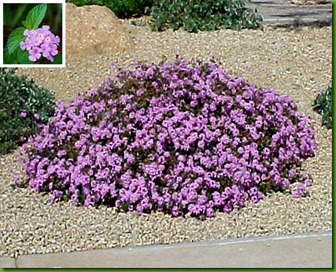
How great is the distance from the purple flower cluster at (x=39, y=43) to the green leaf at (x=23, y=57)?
3 centimetres

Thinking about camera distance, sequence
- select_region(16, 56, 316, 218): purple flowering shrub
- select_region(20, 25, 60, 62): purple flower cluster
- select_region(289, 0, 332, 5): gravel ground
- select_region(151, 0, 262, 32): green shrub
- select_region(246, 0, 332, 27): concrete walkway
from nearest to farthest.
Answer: select_region(16, 56, 316, 218): purple flowering shrub < select_region(20, 25, 60, 62): purple flower cluster < select_region(151, 0, 262, 32): green shrub < select_region(246, 0, 332, 27): concrete walkway < select_region(289, 0, 332, 5): gravel ground

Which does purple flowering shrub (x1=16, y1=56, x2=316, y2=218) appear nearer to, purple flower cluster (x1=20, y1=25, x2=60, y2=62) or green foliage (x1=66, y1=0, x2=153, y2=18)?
purple flower cluster (x1=20, y1=25, x2=60, y2=62)

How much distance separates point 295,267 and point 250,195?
46.0 inches

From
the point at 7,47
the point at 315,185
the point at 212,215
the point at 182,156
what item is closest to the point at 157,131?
the point at 182,156

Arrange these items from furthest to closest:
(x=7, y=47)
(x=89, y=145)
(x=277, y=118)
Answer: (x=7, y=47)
(x=277, y=118)
(x=89, y=145)

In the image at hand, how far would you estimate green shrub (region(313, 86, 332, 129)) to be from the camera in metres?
8.20

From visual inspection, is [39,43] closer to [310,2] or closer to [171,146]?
[171,146]

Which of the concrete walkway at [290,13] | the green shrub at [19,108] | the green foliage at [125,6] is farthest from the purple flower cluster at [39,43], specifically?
the concrete walkway at [290,13]

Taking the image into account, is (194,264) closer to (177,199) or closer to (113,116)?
(177,199)

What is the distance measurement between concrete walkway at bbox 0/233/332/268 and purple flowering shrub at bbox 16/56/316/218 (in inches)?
21.9

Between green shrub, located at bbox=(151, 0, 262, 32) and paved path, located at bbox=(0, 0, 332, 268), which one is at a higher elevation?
green shrub, located at bbox=(151, 0, 262, 32)

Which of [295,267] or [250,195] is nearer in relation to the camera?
[295,267]

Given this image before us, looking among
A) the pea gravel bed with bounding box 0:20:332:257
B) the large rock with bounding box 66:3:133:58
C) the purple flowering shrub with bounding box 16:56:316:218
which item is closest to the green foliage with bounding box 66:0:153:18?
the large rock with bounding box 66:3:133:58

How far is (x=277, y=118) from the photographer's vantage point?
732 cm
